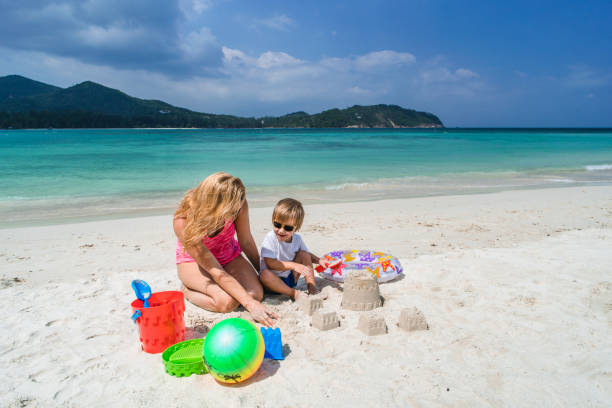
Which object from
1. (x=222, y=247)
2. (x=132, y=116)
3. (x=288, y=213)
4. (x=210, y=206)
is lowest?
(x=222, y=247)

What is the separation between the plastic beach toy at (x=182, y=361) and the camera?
106 inches

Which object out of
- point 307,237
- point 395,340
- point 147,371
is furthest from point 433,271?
point 147,371

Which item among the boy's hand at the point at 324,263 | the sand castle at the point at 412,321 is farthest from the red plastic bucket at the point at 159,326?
the sand castle at the point at 412,321

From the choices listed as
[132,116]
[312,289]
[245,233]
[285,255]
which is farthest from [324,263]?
[132,116]

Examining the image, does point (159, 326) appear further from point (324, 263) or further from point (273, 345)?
point (324, 263)

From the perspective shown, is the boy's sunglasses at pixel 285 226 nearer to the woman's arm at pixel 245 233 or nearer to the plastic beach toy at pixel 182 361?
the woman's arm at pixel 245 233

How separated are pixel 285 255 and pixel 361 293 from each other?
94 centimetres

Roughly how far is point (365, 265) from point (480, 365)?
203 centimetres

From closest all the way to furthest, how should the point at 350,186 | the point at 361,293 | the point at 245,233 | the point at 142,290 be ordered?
1. the point at 142,290
2. the point at 361,293
3. the point at 245,233
4. the point at 350,186

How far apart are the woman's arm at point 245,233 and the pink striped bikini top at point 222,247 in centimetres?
8

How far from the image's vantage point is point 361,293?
3809 millimetres

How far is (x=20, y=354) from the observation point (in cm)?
301

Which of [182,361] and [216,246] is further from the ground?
[216,246]

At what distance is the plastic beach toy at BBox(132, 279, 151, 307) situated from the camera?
9.95 ft
